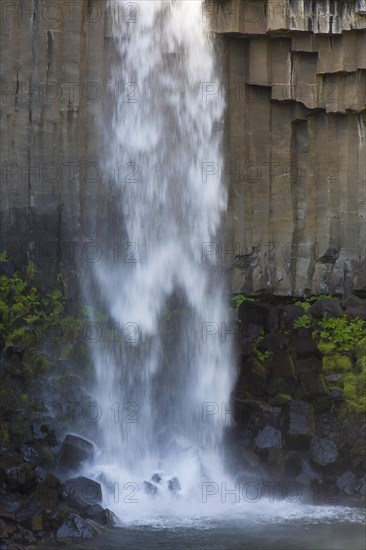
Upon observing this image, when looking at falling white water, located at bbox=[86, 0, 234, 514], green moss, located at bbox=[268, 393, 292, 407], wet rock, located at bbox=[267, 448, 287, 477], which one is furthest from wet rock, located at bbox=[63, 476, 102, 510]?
green moss, located at bbox=[268, 393, 292, 407]

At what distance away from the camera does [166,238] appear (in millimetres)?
17422

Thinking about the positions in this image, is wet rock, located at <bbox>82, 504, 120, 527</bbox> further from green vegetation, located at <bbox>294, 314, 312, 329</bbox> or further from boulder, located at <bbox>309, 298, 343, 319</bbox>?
boulder, located at <bbox>309, 298, 343, 319</bbox>

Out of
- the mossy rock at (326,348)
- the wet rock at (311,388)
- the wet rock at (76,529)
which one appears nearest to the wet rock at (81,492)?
the wet rock at (76,529)

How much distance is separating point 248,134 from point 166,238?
263 cm

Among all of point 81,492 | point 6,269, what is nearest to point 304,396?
point 81,492

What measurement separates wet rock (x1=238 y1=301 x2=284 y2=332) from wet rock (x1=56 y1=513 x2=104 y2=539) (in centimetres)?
618

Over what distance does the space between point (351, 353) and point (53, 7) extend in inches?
317

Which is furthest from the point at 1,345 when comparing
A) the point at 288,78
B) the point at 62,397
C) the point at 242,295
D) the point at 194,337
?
the point at 288,78

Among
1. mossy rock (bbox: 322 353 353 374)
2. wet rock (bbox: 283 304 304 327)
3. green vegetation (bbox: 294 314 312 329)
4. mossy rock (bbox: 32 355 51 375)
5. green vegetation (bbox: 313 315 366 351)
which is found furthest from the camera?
wet rock (bbox: 283 304 304 327)

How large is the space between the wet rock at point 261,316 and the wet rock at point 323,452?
2.90 m

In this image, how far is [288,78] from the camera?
58.9 feet

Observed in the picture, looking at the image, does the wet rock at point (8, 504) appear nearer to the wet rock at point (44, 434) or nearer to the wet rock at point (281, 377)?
the wet rock at point (44, 434)

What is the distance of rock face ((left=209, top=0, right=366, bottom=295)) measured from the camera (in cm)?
1789

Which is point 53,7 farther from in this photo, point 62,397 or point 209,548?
point 209,548
